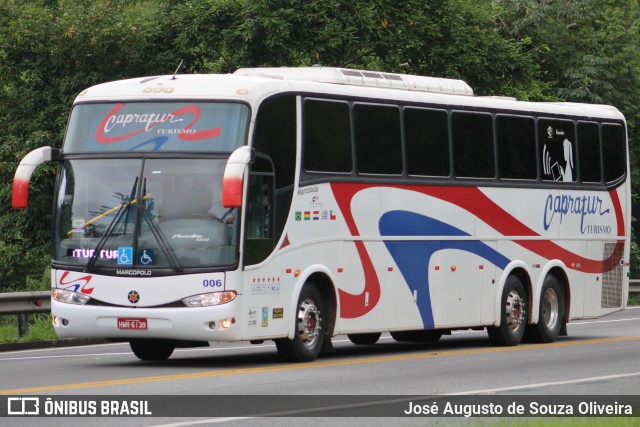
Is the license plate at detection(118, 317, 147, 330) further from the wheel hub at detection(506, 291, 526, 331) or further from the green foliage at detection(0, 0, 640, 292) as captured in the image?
the green foliage at detection(0, 0, 640, 292)

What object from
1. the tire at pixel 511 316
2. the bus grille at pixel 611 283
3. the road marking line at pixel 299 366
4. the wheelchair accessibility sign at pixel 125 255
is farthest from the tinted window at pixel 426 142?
the bus grille at pixel 611 283

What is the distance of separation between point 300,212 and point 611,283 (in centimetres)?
835

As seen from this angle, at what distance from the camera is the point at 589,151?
24594 millimetres

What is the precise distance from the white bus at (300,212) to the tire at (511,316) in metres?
0.04

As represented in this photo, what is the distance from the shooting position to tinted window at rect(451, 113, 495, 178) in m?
21.6

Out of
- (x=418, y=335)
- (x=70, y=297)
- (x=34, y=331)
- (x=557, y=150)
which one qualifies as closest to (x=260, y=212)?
(x=70, y=297)

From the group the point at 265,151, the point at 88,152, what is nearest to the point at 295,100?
the point at 265,151

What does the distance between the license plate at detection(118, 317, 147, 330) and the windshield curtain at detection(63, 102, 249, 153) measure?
194 centimetres

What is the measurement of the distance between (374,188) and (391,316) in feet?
5.50

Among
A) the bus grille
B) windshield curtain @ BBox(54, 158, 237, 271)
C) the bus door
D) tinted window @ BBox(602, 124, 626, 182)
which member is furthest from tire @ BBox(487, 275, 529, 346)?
windshield curtain @ BBox(54, 158, 237, 271)

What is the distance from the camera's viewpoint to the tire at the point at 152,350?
18.8m

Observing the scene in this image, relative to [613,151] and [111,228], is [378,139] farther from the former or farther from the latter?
[613,151]

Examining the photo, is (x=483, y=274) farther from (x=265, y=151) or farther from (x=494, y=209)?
(x=265, y=151)

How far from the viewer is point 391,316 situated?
20.1 metres
